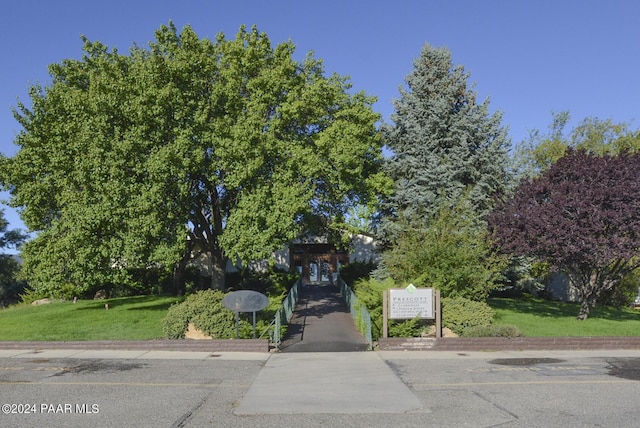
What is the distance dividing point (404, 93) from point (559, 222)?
41.3 ft

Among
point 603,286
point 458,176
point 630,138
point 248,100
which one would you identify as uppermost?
point 630,138

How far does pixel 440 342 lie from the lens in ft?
49.9

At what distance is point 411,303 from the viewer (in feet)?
52.5

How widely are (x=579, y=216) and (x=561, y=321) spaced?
4.19 m

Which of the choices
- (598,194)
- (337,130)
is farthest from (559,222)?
(337,130)

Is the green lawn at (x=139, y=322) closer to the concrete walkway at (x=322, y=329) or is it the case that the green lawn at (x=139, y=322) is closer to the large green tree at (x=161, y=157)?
the large green tree at (x=161, y=157)

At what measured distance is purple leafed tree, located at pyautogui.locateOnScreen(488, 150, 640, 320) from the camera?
17.7m

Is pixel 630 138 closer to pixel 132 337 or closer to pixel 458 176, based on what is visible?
pixel 458 176

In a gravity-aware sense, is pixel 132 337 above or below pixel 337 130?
below

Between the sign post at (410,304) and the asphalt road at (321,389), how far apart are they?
1595mm

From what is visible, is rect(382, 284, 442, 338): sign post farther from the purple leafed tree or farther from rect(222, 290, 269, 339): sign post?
the purple leafed tree

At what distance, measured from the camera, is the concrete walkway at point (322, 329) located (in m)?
15.5

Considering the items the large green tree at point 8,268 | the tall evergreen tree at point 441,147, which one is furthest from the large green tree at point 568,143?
the large green tree at point 8,268

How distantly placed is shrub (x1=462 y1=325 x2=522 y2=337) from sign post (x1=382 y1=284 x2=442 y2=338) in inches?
39.0
